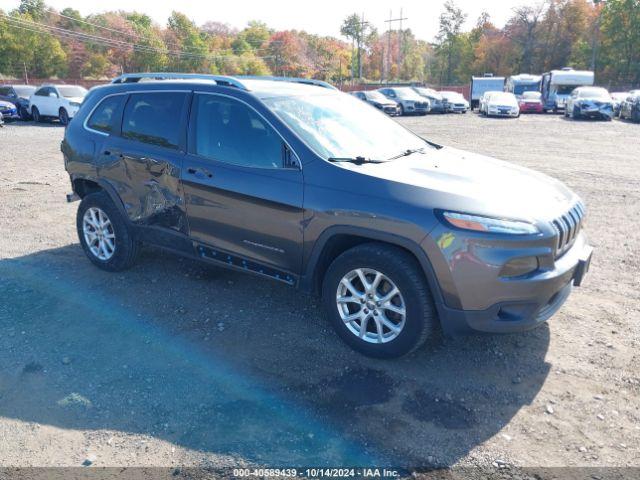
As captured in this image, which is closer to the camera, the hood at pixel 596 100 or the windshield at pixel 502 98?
the hood at pixel 596 100

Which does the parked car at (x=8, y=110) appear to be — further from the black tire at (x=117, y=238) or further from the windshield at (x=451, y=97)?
the windshield at (x=451, y=97)

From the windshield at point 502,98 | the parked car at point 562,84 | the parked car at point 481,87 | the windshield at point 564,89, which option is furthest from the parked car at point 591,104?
the parked car at point 481,87

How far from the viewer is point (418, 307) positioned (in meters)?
3.53

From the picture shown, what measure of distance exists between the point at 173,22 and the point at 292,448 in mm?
88700

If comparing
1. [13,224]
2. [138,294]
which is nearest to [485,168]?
[138,294]

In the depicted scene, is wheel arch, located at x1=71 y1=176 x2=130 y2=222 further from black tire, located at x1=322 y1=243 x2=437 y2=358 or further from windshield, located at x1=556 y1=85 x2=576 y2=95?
windshield, located at x1=556 y1=85 x2=576 y2=95

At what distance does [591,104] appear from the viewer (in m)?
27.5

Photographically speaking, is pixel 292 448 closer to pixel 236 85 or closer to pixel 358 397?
pixel 358 397

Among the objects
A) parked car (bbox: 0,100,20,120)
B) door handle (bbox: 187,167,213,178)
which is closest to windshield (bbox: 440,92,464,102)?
parked car (bbox: 0,100,20,120)

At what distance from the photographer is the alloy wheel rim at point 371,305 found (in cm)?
367

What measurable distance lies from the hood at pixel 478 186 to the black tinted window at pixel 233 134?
27.1 inches

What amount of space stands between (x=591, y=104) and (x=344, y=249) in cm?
2808

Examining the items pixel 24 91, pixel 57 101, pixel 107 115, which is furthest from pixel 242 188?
pixel 24 91

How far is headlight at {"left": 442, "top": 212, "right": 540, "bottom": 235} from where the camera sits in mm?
3312
